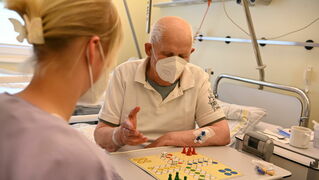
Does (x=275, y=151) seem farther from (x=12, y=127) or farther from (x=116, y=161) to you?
(x=12, y=127)

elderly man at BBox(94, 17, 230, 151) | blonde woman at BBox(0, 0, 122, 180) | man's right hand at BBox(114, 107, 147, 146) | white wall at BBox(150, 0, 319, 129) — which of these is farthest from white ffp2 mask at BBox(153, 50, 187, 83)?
white wall at BBox(150, 0, 319, 129)

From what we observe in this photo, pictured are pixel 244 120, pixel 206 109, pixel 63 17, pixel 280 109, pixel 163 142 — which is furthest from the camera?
pixel 280 109

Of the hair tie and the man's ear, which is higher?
the hair tie

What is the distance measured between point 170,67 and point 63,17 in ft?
3.12

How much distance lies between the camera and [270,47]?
241 cm

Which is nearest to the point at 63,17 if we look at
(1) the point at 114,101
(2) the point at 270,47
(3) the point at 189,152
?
(3) the point at 189,152

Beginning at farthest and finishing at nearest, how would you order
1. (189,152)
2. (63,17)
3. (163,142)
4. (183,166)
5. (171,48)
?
(171,48) < (163,142) < (189,152) < (183,166) < (63,17)

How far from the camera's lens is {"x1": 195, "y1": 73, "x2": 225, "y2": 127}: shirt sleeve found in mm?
1664

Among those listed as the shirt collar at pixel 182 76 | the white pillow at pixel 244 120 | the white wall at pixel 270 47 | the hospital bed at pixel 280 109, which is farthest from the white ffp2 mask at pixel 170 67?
the white wall at pixel 270 47

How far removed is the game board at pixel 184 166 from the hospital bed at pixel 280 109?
483 mm

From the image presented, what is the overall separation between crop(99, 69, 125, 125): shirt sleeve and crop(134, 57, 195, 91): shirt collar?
0.31 feet

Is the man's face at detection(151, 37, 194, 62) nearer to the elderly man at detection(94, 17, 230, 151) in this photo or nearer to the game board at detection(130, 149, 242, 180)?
the elderly man at detection(94, 17, 230, 151)

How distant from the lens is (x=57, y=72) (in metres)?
0.70

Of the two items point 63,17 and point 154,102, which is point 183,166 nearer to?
point 154,102
